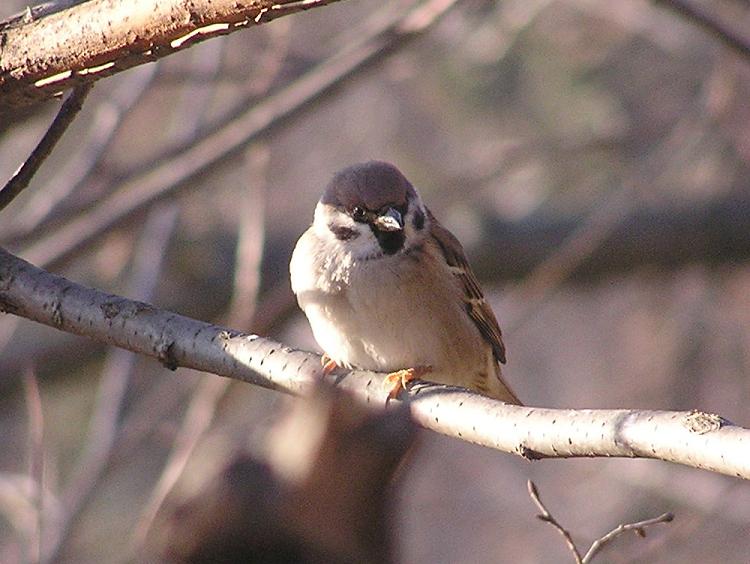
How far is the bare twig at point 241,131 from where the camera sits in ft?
15.1

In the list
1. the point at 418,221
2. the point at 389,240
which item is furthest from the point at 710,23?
the point at 389,240

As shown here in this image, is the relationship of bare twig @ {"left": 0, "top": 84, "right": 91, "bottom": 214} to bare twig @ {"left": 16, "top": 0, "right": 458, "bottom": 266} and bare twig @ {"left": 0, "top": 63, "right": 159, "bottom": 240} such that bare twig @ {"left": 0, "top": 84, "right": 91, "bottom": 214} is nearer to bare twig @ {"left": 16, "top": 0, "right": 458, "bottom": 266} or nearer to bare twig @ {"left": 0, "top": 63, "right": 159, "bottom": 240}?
bare twig @ {"left": 0, "top": 63, "right": 159, "bottom": 240}

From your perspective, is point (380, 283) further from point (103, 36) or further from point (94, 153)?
point (103, 36)

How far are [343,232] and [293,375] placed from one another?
151cm

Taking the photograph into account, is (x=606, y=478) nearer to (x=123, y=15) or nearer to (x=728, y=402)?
(x=728, y=402)

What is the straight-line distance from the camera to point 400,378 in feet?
11.0

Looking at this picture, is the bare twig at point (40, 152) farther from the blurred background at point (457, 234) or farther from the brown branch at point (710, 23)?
the brown branch at point (710, 23)

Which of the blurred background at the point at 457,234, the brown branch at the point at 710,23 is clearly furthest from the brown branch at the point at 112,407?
the brown branch at the point at 710,23

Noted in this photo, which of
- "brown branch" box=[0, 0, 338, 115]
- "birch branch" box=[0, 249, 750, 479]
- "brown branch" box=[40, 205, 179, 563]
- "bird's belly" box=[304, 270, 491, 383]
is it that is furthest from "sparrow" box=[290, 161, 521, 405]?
"brown branch" box=[0, 0, 338, 115]

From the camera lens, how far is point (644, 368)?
8.98 metres

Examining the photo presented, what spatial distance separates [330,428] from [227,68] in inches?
219

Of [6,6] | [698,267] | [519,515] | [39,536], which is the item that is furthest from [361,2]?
[39,536]

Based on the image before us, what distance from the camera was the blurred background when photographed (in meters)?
5.03

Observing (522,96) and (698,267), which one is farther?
(522,96)
